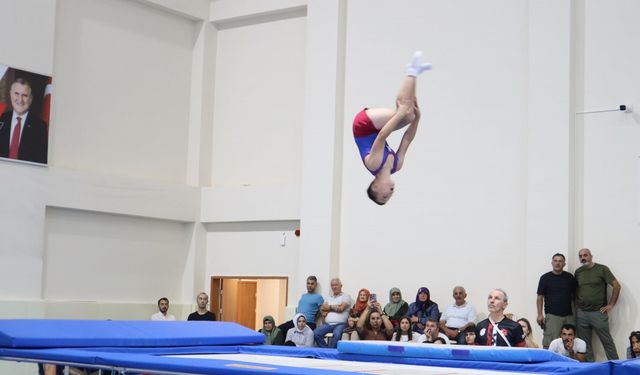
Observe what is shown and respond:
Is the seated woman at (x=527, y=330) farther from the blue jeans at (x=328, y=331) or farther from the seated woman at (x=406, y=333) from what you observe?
the blue jeans at (x=328, y=331)

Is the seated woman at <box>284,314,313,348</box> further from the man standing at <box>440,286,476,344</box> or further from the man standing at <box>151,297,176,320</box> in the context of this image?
the man standing at <box>151,297,176,320</box>

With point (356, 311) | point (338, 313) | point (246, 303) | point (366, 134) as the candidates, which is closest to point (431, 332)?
point (356, 311)

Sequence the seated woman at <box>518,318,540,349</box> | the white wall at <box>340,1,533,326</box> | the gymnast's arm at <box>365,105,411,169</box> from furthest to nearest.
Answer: the white wall at <box>340,1,533,326</box> < the seated woman at <box>518,318,540,349</box> < the gymnast's arm at <box>365,105,411,169</box>

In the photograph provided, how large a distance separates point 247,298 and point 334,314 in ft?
11.6

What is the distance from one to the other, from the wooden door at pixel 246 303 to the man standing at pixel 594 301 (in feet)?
22.4

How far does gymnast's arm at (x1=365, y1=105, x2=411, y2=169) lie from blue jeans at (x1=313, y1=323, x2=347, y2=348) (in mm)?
5990

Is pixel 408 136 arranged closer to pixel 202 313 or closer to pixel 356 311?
pixel 356 311

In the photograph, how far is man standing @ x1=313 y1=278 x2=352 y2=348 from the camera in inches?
530

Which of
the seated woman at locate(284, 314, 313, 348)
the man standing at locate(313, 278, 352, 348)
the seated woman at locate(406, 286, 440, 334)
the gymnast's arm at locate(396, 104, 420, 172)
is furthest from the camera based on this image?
the man standing at locate(313, 278, 352, 348)

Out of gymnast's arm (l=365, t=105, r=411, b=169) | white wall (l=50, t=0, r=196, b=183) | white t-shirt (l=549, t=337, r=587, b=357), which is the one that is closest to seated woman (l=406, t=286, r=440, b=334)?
white t-shirt (l=549, t=337, r=587, b=357)

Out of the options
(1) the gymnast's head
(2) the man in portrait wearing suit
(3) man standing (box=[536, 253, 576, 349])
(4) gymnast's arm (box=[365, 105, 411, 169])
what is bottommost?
(3) man standing (box=[536, 253, 576, 349])

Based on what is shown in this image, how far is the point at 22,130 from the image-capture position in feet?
44.5

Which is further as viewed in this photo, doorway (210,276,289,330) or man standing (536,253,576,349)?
doorway (210,276,289,330)

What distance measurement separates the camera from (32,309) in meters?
13.4
